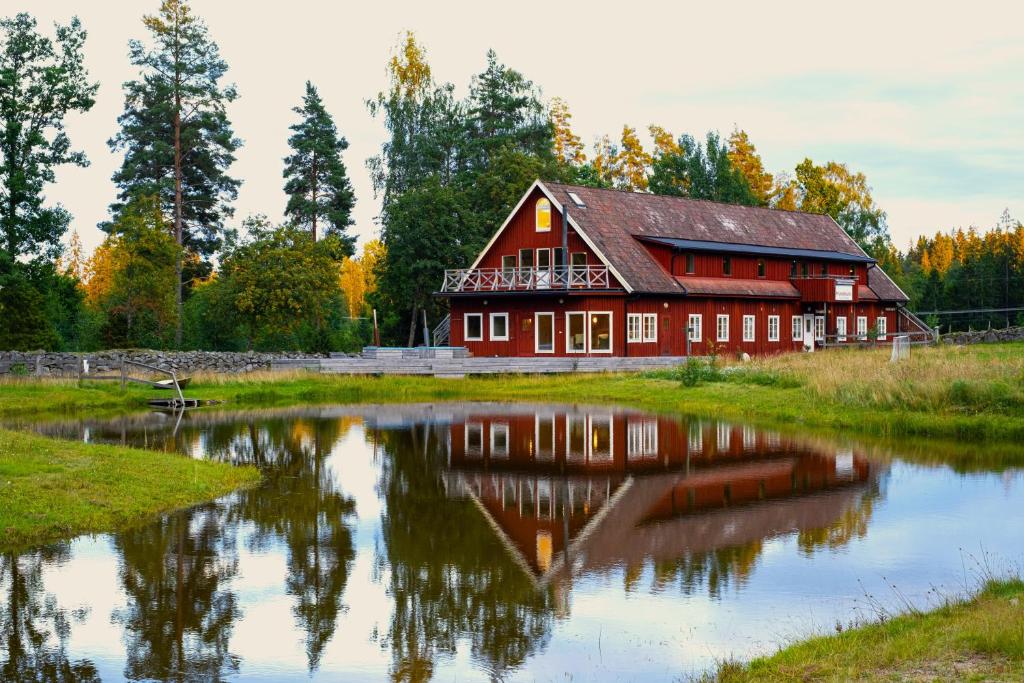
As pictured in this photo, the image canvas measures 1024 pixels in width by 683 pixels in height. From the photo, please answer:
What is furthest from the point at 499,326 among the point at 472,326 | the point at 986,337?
the point at 986,337

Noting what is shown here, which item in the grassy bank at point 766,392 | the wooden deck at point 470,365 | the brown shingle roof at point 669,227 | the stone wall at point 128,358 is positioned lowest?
the grassy bank at point 766,392

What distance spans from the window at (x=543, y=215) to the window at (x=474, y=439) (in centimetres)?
2241

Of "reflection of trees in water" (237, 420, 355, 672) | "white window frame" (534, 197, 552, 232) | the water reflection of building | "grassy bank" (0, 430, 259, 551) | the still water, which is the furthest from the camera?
"white window frame" (534, 197, 552, 232)

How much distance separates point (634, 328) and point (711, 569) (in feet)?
120

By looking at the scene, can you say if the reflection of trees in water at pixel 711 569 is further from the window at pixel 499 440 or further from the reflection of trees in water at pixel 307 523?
the window at pixel 499 440

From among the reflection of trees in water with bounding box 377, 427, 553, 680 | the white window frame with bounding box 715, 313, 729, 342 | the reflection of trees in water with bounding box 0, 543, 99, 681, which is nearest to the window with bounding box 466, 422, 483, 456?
the reflection of trees in water with bounding box 377, 427, 553, 680

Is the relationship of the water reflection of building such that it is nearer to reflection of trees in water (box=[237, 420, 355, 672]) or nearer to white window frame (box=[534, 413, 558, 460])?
white window frame (box=[534, 413, 558, 460])

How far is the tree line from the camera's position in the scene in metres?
46.8

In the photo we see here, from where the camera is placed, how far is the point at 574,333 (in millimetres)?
49219

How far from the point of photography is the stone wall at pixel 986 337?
56.2m

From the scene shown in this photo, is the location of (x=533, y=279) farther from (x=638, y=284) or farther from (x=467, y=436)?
(x=467, y=436)

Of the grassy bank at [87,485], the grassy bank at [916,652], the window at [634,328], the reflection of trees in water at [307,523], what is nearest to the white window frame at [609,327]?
Answer: the window at [634,328]

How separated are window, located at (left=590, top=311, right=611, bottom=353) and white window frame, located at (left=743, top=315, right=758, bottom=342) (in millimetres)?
9522

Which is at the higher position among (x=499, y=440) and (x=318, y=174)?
(x=318, y=174)
